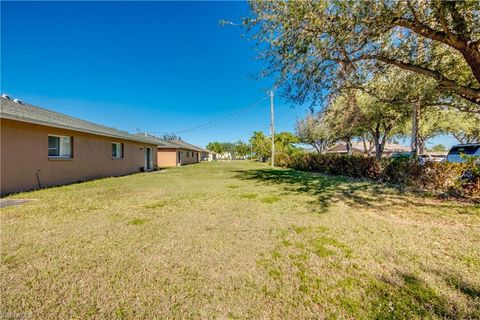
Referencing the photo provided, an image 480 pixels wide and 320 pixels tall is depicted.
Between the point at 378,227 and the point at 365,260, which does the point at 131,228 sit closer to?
the point at 365,260

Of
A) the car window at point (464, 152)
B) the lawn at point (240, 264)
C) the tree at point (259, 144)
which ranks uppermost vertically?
the tree at point (259, 144)

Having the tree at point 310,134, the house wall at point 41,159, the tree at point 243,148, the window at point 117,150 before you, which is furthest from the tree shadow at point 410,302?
the tree at point 243,148

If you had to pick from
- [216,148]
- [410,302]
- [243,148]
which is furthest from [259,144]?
[216,148]

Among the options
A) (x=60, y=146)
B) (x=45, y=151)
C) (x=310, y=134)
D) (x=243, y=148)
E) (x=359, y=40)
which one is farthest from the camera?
(x=243, y=148)

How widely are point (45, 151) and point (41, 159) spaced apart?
0.37 m

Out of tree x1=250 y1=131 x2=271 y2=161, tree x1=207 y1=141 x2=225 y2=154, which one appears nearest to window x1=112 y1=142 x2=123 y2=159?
tree x1=250 y1=131 x2=271 y2=161

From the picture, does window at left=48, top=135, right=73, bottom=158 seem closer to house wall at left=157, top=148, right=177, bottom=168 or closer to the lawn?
the lawn

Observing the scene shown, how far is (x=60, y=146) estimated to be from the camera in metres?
9.23

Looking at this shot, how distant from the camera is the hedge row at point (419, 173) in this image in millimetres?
6180

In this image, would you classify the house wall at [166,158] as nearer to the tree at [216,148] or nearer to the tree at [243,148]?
the tree at [243,148]

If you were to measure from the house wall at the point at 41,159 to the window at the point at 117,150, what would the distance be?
0.75 meters

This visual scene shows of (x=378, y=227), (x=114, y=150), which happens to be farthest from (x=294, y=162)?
(x=378, y=227)

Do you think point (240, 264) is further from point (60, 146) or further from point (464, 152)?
point (464, 152)

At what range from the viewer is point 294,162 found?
66.4 ft
